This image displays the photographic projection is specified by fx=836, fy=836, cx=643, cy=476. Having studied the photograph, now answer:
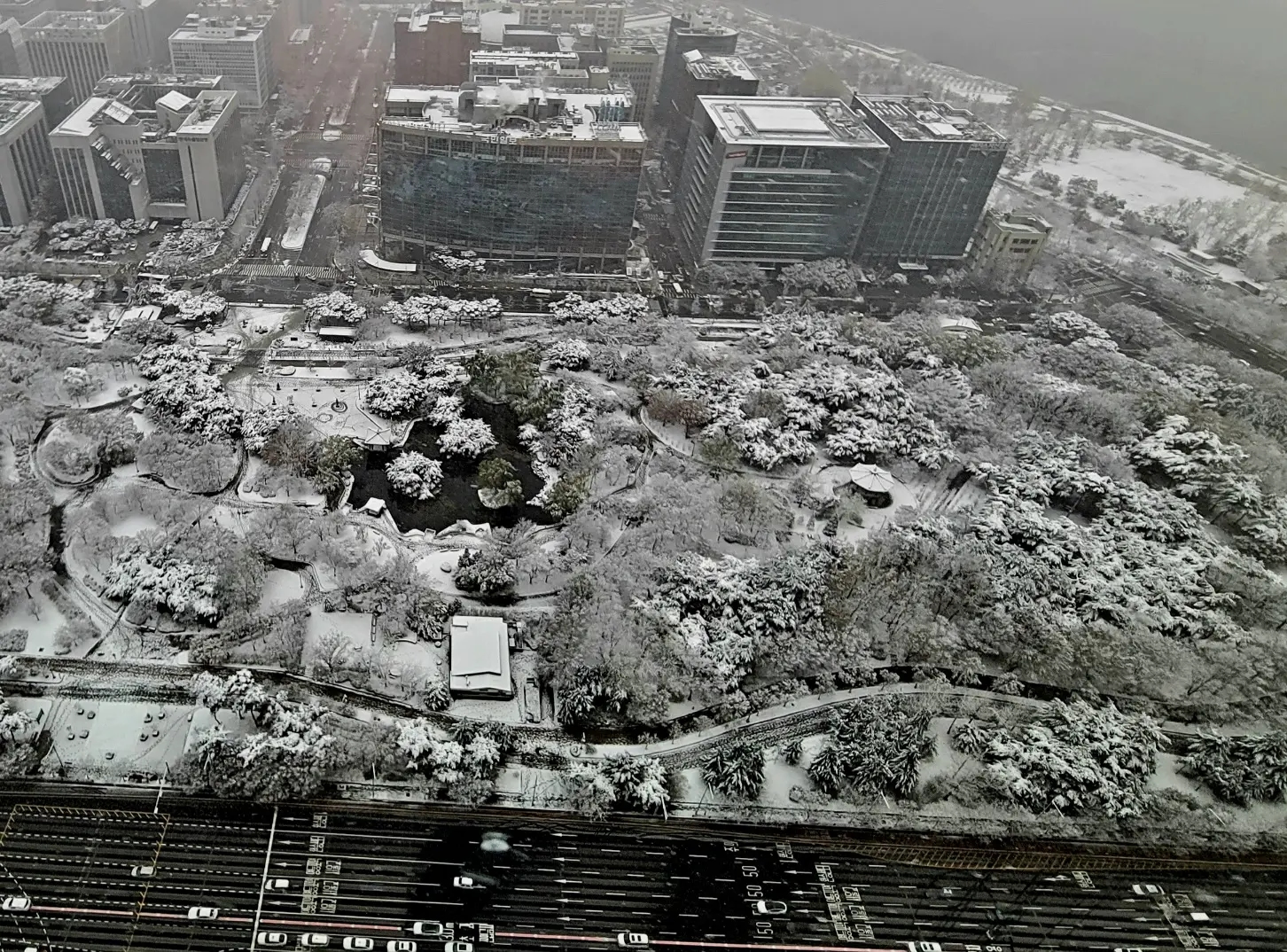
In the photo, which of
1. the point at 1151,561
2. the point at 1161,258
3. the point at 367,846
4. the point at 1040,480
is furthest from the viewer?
the point at 1161,258

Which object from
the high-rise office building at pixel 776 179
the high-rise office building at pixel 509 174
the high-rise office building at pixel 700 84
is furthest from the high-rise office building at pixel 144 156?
the high-rise office building at pixel 700 84

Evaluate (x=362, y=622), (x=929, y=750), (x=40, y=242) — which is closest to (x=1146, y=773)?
(x=929, y=750)

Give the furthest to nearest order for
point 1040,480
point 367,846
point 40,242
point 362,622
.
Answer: point 40,242 → point 1040,480 → point 362,622 → point 367,846

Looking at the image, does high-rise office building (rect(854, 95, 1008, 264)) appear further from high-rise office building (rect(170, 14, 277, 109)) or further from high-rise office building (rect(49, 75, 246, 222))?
high-rise office building (rect(170, 14, 277, 109))

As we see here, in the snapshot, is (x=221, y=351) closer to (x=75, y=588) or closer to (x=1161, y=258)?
(x=75, y=588)

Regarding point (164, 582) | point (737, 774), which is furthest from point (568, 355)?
point (737, 774)

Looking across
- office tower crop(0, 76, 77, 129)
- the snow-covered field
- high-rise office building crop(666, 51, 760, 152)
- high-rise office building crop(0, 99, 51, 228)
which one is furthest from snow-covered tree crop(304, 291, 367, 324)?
the snow-covered field
